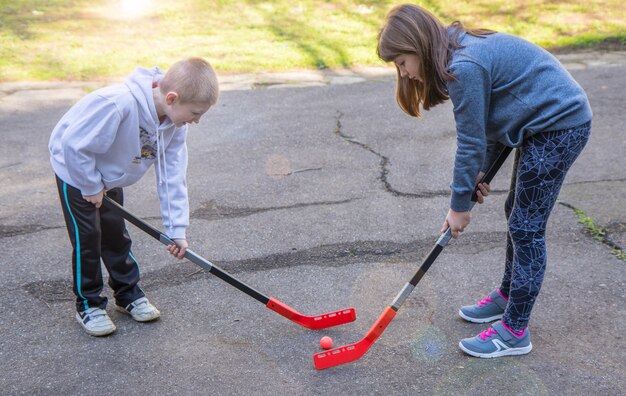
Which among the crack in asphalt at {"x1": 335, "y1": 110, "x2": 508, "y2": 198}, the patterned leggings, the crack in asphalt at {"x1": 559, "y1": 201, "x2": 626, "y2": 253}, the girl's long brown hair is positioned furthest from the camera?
the crack in asphalt at {"x1": 335, "y1": 110, "x2": 508, "y2": 198}

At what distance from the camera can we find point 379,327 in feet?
9.34

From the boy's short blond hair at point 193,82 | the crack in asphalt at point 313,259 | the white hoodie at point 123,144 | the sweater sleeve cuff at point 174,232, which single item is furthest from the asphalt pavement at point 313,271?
the boy's short blond hair at point 193,82

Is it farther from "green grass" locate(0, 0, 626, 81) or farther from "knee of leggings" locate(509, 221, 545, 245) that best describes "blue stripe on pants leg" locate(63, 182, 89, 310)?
"green grass" locate(0, 0, 626, 81)

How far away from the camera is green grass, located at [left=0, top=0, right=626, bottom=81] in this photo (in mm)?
7664

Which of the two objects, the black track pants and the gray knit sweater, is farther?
the black track pants

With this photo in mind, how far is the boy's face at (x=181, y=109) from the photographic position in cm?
262

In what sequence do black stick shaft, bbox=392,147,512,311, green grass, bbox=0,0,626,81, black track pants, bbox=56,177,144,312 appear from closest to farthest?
black stick shaft, bbox=392,147,512,311 < black track pants, bbox=56,177,144,312 < green grass, bbox=0,0,626,81

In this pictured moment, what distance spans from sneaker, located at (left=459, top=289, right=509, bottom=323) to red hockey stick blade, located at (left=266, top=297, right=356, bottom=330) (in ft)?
1.74

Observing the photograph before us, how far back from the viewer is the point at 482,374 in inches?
106

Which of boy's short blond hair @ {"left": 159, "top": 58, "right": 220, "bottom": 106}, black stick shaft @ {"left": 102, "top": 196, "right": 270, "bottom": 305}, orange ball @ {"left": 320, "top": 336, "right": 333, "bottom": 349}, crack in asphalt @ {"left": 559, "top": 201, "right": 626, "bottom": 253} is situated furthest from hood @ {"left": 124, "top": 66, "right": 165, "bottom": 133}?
crack in asphalt @ {"left": 559, "top": 201, "right": 626, "bottom": 253}

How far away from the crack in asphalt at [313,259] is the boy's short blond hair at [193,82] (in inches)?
47.1

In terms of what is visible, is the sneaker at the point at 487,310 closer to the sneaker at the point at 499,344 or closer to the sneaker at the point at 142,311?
the sneaker at the point at 499,344

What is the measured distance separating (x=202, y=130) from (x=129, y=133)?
3017 millimetres

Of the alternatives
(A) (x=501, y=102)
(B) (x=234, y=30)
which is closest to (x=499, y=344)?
(A) (x=501, y=102)
